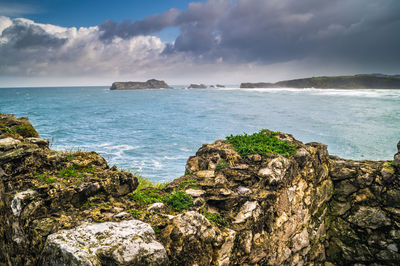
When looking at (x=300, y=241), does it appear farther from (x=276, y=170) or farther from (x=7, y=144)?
(x=7, y=144)

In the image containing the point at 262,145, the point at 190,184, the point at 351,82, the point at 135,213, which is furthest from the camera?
the point at 351,82

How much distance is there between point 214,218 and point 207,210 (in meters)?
0.32

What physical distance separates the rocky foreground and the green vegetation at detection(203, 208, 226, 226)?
3 cm

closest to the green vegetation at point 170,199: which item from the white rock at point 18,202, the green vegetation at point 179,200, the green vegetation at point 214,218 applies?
the green vegetation at point 179,200

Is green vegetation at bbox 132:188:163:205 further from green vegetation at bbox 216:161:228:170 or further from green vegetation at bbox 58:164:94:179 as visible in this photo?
green vegetation at bbox 216:161:228:170

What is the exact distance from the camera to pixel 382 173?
294 inches

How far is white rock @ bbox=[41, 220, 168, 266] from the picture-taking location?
3.29 meters

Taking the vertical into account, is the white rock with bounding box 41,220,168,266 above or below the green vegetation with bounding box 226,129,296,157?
below

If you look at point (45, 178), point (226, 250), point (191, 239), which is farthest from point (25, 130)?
point (226, 250)

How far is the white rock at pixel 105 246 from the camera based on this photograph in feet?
10.8

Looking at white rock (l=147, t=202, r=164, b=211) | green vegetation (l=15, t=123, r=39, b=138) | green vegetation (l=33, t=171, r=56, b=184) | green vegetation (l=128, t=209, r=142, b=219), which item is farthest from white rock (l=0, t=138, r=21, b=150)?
green vegetation (l=15, t=123, r=39, b=138)

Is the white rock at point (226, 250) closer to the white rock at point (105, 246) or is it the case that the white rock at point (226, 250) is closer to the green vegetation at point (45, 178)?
the white rock at point (105, 246)

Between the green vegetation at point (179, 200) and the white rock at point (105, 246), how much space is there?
3.87 ft

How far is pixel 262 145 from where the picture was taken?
26.0 ft
